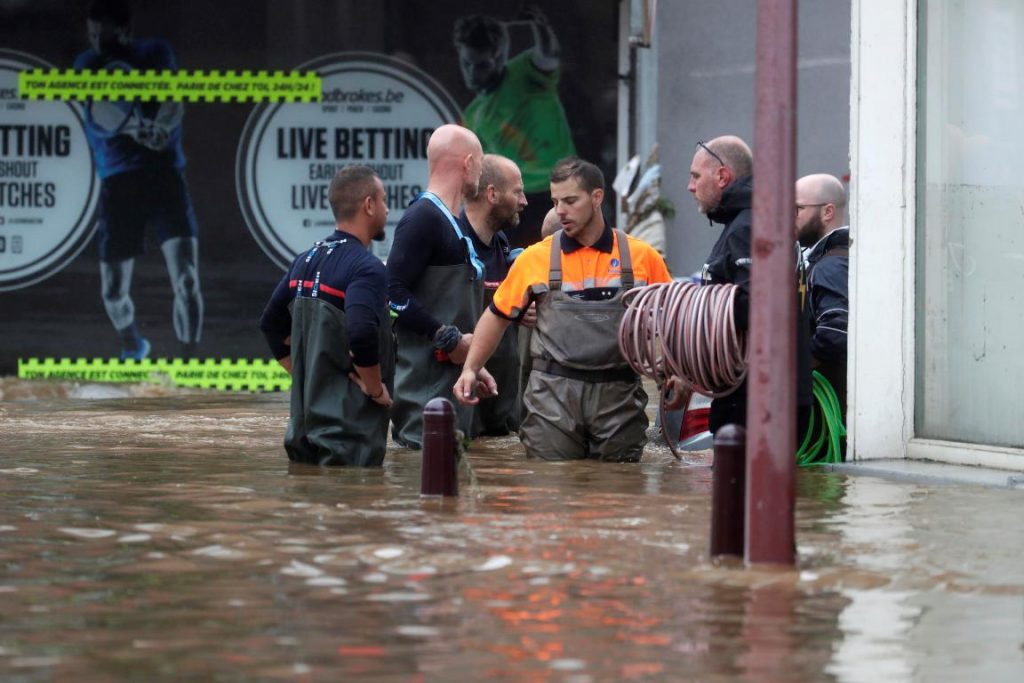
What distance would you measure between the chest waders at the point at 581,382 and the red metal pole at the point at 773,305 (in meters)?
3.21

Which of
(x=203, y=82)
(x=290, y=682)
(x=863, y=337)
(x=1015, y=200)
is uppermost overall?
(x=203, y=82)

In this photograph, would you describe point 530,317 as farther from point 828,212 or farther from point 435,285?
point 828,212

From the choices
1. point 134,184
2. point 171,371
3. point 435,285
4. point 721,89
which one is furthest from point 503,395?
point 134,184

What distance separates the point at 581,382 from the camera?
965cm

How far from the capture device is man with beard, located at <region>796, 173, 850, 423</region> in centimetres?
1051

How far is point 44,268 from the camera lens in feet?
59.1

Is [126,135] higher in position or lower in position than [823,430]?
higher

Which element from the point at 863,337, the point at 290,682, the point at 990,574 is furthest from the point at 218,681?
the point at 863,337

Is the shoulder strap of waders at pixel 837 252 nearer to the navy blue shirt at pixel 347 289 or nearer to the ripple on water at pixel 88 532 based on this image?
the navy blue shirt at pixel 347 289

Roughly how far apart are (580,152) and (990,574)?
1181cm

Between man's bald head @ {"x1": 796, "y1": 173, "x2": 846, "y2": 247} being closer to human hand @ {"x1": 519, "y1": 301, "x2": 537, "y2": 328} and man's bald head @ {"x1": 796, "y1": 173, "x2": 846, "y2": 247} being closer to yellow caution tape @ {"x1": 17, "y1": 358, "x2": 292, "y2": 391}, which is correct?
human hand @ {"x1": 519, "y1": 301, "x2": 537, "y2": 328}

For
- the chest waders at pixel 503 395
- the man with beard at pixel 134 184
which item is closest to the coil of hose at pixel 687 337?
the chest waders at pixel 503 395

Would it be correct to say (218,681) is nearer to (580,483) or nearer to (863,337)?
(580,483)

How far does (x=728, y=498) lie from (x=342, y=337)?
134 inches
